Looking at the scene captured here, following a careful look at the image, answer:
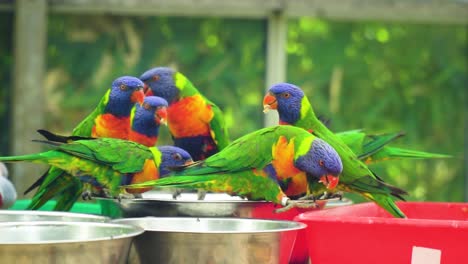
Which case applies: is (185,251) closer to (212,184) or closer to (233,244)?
(233,244)

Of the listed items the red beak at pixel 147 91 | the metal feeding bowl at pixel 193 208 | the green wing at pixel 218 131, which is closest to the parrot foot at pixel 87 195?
the metal feeding bowl at pixel 193 208

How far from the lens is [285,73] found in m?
3.69

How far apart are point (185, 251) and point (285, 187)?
0.44 m

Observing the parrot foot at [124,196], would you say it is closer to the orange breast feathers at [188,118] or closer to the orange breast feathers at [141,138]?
the orange breast feathers at [141,138]

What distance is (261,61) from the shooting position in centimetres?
367

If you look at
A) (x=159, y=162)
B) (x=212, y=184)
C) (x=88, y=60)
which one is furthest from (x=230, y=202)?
(x=88, y=60)

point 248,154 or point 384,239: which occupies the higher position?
point 248,154

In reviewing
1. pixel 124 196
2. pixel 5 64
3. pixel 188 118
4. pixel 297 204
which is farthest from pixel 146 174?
pixel 5 64

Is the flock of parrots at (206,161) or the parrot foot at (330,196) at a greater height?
the flock of parrots at (206,161)

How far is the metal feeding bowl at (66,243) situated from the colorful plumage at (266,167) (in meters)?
0.25

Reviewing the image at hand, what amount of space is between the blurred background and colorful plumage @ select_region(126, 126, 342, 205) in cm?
185

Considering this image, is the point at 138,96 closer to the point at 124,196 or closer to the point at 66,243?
the point at 124,196

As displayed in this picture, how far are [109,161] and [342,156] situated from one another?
18.4 inches

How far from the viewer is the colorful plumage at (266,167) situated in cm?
145
